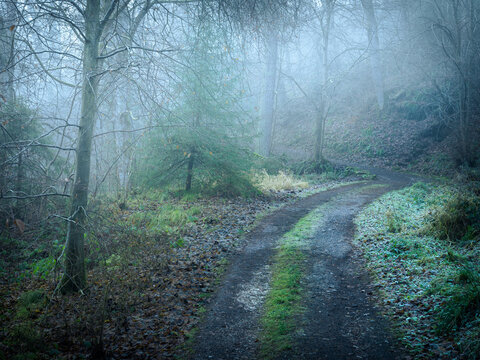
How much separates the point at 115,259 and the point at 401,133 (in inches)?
823

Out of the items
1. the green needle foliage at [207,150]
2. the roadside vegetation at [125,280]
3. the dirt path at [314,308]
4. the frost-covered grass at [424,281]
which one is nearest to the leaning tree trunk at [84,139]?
the roadside vegetation at [125,280]

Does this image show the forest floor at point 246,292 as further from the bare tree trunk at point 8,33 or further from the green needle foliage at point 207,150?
the green needle foliage at point 207,150

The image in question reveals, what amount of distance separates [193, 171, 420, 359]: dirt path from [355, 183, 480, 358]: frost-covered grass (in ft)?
1.06

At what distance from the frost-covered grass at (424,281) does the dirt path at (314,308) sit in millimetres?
324

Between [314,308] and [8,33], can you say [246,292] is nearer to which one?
[314,308]

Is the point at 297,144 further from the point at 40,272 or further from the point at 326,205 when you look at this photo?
the point at 40,272

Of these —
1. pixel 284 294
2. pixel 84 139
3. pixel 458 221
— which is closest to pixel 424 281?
pixel 284 294

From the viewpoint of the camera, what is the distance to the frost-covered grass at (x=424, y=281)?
3918 millimetres

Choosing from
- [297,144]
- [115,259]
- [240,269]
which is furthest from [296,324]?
[297,144]

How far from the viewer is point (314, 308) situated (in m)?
5.11

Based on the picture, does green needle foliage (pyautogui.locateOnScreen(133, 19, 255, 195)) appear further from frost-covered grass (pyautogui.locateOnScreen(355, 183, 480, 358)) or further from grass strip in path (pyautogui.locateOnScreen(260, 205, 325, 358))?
frost-covered grass (pyautogui.locateOnScreen(355, 183, 480, 358))

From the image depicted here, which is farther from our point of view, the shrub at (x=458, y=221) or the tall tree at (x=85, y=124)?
the shrub at (x=458, y=221)

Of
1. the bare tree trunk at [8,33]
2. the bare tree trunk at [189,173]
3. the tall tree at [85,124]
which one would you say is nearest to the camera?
the bare tree trunk at [8,33]

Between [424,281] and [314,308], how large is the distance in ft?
6.54
